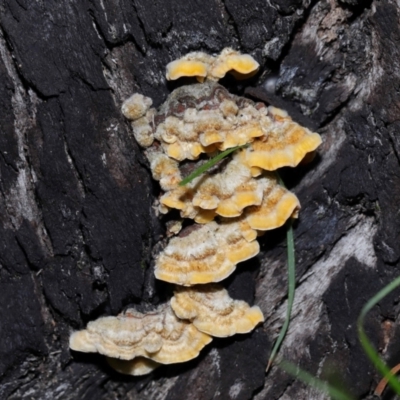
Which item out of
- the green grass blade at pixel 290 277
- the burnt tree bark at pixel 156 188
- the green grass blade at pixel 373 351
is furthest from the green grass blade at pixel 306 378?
the green grass blade at pixel 373 351

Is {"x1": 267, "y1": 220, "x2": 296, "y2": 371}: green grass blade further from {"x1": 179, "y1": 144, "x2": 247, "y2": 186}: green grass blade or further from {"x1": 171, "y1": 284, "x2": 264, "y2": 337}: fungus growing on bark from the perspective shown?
{"x1": 179, "y1": 144, "x2": 247, "y2": 186}: green grass blade

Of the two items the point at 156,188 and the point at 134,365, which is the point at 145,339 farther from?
the point at 156,188

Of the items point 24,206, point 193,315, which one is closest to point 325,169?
point 193,315

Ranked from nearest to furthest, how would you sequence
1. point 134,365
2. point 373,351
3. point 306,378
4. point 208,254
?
point 373,351, point 208,254, point 134,365, point 306,378

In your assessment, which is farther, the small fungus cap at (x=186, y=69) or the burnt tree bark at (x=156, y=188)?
the burnt tree bark at (x=156, y=188)

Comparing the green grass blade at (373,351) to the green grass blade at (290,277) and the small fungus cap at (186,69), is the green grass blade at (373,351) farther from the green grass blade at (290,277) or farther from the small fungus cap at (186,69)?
the small fungus cap at (186,69)

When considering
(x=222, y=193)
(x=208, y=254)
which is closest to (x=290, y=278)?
(x=208, y=254)

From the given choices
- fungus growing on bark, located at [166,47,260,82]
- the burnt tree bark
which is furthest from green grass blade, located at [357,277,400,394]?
fungus growing on bark, located at [166,47,260,82]
